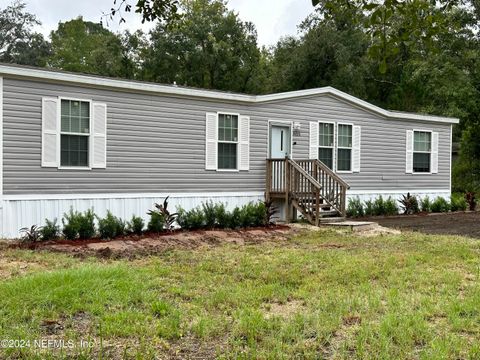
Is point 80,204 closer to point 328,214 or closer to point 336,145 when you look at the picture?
point 328,214

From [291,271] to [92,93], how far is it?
5923 millimetres

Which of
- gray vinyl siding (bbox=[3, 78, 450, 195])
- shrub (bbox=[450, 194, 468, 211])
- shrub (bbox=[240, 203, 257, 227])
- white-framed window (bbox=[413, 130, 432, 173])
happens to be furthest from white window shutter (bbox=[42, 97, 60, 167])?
shrub (bbox=[450, 194, 468, 211])

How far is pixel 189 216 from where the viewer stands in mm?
10289

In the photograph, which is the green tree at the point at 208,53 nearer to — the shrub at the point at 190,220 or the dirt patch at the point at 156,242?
the shrub at the point at 190,220

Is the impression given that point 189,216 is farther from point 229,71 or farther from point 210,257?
point 229,71

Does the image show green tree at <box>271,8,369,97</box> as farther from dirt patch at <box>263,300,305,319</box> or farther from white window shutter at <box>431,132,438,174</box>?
dirt patch at <box>263,300,305,319</box>

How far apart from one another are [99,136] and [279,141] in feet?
15.3

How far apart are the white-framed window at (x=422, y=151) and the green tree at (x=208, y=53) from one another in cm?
1342

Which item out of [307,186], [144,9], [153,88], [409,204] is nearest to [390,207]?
[409,204]

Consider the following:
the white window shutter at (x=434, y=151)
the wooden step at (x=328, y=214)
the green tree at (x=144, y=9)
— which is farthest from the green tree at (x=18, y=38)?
the green tree at (x=144, y=9)

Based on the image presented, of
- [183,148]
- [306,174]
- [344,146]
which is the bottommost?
[306,174]

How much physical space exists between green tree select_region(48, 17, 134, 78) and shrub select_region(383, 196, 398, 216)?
702 inches

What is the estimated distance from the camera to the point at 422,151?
636 inches

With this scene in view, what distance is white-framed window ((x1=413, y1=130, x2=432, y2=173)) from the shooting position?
631 inches
